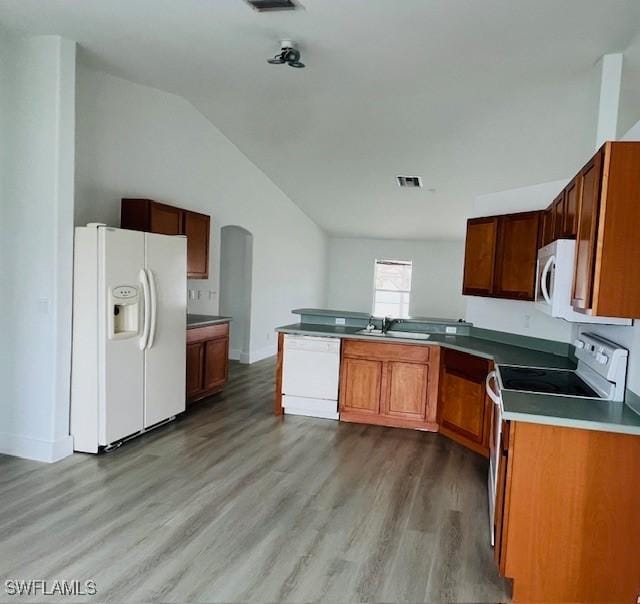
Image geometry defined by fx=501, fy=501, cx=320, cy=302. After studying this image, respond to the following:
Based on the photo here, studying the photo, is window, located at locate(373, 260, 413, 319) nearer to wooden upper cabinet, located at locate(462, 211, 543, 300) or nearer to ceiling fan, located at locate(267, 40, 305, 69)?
wooden upper cabinet, located at locate(462, 211, 543, 300)

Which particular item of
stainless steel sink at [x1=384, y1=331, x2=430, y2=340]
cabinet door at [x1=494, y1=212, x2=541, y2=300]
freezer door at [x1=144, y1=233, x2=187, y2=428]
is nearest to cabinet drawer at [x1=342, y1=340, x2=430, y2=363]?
stainless steel sink at [x1=384, y1=331, x2=430, y2=340]

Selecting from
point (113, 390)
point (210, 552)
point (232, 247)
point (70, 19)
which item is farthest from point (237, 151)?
point (210, 552)

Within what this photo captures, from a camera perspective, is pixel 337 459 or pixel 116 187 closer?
pixel 337 459

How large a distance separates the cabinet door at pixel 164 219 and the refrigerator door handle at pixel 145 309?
77 cm

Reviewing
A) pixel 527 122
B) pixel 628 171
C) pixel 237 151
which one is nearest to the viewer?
pixel 628 171

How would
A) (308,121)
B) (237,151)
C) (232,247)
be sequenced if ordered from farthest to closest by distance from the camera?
(232,247), (237,151), (308,121)

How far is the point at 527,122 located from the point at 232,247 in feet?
15.0

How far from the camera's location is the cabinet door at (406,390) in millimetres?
4746

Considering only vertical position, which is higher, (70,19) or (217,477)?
(70,19)

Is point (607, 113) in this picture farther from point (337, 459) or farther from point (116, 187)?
point (116, 187)

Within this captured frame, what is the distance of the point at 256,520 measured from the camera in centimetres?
297

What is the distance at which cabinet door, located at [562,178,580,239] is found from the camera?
258 cm

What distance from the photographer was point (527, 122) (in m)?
4.77

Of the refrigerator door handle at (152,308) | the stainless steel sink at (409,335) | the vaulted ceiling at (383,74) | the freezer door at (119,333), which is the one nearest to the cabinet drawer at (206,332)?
the refrigerator door handle at (152,308)
